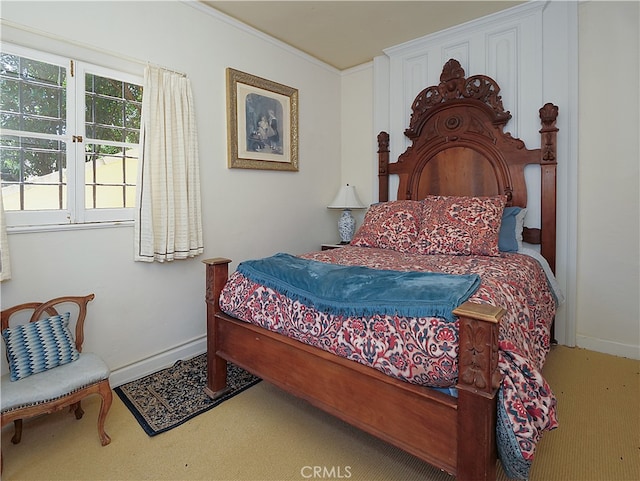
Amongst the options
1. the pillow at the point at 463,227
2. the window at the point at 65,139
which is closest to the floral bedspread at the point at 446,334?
the pillow at the point at 463,227

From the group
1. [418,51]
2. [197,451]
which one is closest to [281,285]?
[197,451]

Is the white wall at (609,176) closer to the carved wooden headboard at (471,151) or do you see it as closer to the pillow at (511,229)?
the carved wooden headboard at (471,151)

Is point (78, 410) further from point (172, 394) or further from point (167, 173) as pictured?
point (167, 173)

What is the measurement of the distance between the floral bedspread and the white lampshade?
146 cm

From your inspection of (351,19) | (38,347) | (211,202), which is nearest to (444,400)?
(38,347)

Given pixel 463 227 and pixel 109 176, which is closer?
pixel 109 176

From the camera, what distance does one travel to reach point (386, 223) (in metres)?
3.00

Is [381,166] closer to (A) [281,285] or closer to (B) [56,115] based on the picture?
(A) [281,285]

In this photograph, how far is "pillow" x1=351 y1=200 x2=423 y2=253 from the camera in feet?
9.35

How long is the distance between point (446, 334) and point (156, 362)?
216 centimetres

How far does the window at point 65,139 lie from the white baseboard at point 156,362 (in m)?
0.99

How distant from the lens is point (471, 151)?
3211 mm

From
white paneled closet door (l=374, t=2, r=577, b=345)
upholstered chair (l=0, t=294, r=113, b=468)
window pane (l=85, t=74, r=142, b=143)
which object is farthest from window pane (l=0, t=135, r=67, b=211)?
white paneled closet door (l=374, t=2, r=577, b=345)

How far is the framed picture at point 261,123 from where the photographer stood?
3043 mm
